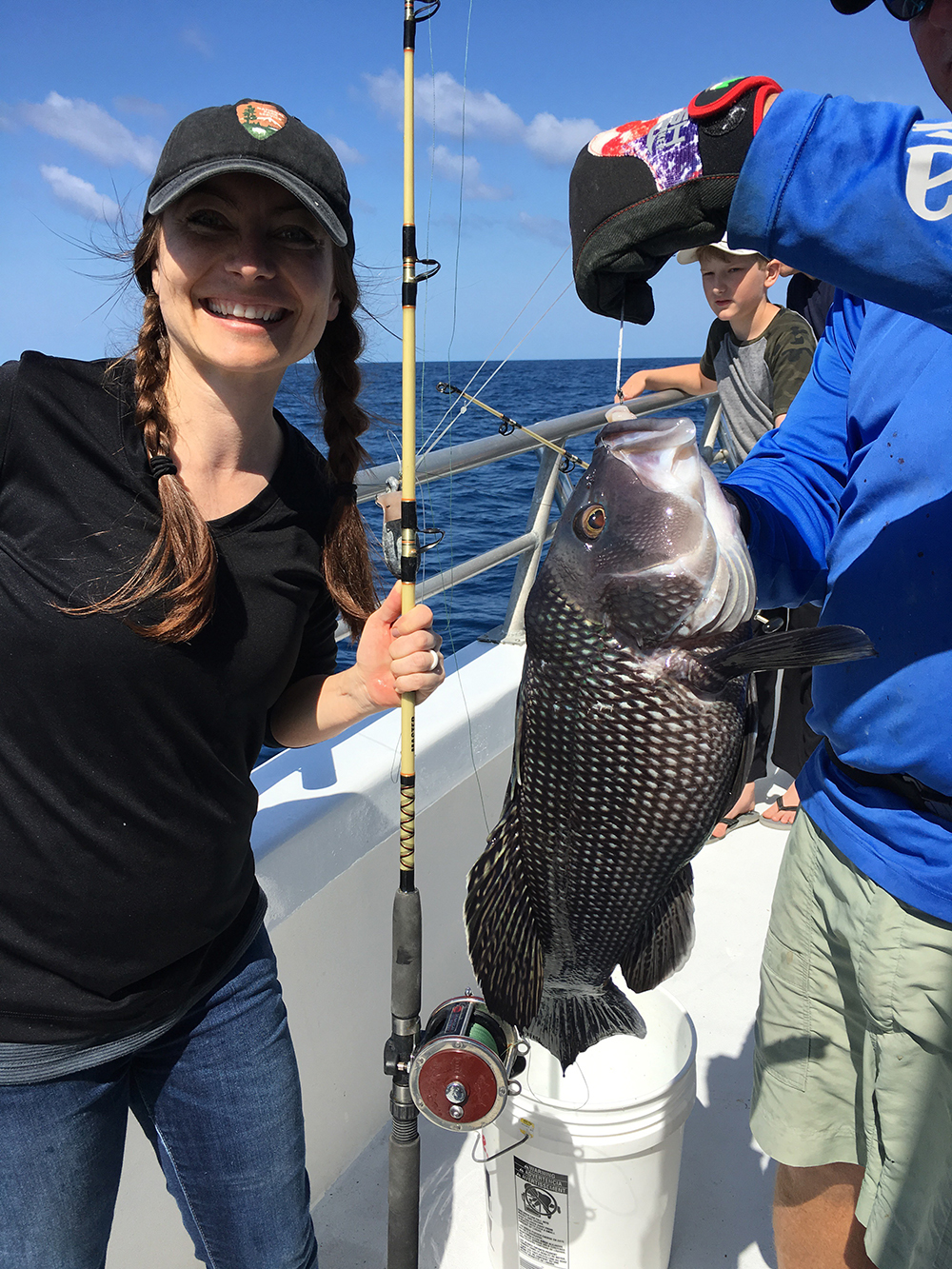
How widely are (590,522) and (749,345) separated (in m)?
2.78

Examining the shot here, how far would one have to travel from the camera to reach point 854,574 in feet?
4.53

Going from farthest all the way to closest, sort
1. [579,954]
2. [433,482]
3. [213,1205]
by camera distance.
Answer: [433,482], [213,1205], [579,954]

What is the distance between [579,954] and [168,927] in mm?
683

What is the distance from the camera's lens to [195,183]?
1401 mm

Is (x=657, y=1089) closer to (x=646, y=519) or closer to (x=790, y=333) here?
(x=646, y=519)

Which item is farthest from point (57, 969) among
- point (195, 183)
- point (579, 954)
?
point (195, 183)

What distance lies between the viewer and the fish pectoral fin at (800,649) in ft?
3.40

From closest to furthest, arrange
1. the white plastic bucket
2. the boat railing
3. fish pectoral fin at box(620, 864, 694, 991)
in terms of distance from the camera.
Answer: fish pectoral fin at box(620, 864, 694, 991) < the white plastic bucket < the boat railing

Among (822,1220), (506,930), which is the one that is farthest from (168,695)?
(822,1220)

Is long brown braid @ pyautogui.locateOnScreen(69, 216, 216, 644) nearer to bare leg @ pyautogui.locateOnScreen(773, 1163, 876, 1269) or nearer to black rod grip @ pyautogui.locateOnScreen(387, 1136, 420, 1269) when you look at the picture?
black rod grip @ pyautogui.locateOnScreen(387, 1136, 420, 1269)

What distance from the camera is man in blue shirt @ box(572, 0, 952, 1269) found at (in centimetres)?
97

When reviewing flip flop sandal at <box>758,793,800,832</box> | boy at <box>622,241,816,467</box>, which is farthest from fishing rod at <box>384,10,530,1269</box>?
flip flop sandal at <box>758,793,800,832</box>

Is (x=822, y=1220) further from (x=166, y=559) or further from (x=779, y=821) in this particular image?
(x=779, y=821)

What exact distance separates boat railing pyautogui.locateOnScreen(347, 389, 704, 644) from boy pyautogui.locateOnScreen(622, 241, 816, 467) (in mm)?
324
